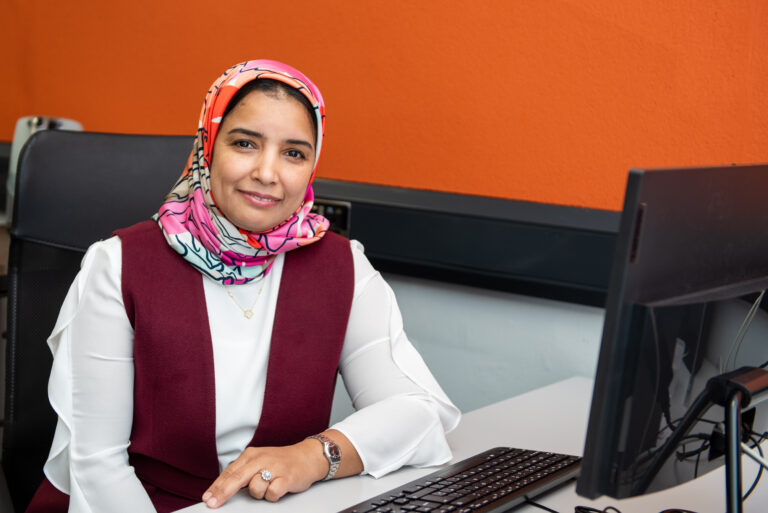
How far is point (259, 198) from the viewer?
1231 millimetres

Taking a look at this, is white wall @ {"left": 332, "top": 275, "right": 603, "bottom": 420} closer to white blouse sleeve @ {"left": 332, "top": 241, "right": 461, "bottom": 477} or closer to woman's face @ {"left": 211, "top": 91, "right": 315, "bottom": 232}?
white blouse sleeve @ {"left": 332, "top": 241, "right": 461, "bottom": 477}

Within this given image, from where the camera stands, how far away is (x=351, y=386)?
1.29 metres

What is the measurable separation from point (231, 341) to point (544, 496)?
0.52 meters

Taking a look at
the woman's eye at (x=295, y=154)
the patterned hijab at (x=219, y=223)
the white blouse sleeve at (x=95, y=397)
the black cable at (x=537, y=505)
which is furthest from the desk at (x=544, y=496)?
the woman's eye at (x=295, y=154)

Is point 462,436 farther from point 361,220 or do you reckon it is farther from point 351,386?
point 361,220

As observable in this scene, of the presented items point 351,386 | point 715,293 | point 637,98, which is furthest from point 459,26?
point 715,293

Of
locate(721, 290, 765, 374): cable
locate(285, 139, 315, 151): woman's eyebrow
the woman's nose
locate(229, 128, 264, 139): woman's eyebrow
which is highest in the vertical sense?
locate(229, 128, 264, 139): woman's eyebrow

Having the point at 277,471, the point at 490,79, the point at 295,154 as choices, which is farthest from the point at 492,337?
the point at 277,471

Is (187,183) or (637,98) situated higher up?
(637,98)

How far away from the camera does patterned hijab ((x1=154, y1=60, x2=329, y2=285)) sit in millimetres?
1202

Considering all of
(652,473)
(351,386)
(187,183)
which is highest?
(187,183)

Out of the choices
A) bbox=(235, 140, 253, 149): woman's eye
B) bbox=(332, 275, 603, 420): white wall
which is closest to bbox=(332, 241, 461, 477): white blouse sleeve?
bbox=(235, 140, 253, 149): woman's eye

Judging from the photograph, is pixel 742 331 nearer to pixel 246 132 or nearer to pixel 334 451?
pixel 334 451

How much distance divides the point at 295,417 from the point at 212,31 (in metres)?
1.32
